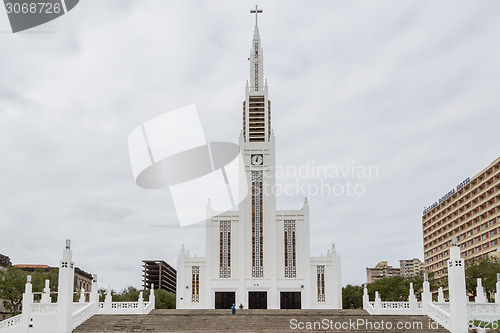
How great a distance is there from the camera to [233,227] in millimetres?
63250

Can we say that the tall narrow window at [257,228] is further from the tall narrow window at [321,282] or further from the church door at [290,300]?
the tall narrow window at [321,282]

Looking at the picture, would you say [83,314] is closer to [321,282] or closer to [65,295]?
[65,295]

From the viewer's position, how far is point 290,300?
60969mm

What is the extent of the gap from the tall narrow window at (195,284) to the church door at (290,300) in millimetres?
8601

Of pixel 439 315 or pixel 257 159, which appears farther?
pixel 257 159

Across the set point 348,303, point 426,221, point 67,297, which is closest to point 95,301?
point 67,297

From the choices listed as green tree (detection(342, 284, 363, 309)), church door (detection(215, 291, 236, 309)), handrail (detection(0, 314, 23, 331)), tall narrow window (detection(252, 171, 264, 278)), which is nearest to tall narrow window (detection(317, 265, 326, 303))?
tall narrow window (detection(252, 171, 264, 278))

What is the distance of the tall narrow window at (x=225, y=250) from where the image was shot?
62.2 metres

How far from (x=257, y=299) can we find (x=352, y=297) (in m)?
20.8

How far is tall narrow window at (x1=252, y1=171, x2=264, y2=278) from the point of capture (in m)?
62.5

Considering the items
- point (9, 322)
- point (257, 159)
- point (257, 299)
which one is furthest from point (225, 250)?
point (9, 322)

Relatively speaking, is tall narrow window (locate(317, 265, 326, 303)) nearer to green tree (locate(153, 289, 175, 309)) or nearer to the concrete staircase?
the concrete staircase

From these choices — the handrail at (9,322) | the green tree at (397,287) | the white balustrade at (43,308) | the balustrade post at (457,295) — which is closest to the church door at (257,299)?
the green tree at (397,287)

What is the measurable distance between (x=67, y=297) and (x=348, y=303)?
53087mm
